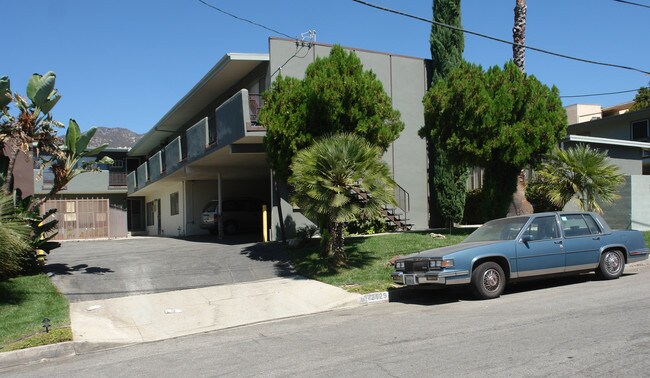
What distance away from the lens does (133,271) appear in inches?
570

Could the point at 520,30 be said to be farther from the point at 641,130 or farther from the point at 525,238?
the point at 641,130

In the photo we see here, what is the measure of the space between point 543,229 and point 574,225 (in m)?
0.85

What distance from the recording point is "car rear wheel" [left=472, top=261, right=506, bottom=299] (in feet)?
33.4

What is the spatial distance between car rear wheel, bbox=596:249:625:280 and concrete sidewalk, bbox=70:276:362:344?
5.03 metres

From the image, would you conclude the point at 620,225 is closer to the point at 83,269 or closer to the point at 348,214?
the point at 348,214

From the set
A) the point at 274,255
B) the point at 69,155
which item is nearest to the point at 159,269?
the point at 274,255

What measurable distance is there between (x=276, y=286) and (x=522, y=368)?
24.6 ft

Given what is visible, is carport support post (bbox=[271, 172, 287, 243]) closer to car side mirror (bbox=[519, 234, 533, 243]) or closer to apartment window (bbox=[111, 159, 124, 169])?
car side mirror (bbox=[519, 234, 533, 243])

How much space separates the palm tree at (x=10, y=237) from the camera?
10.3 metres

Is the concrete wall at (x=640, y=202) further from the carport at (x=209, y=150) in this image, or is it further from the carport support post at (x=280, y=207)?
the carport at (x=209, y=150)

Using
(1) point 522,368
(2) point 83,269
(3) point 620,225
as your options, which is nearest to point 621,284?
(1) point 522,368

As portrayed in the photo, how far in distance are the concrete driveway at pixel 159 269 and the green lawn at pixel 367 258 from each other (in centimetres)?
65

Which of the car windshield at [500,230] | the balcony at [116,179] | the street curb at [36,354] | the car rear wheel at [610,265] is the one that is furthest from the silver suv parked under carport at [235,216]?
the balcony at [116,179]

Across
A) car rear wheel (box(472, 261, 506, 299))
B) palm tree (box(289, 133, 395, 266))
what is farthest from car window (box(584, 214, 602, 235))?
palm tree (box(289, 133, 395, 266))
